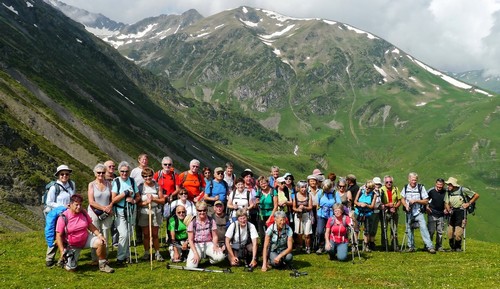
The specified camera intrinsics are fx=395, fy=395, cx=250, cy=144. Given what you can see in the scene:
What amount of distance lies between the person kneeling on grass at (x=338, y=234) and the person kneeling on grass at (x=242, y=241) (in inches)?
173

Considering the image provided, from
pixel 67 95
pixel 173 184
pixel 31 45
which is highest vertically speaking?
pixel 31 45

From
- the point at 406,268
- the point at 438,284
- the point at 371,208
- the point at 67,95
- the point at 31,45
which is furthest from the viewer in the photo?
the point at 31,45

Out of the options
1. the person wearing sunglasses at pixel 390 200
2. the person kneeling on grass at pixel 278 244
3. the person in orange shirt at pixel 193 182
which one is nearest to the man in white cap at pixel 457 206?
the person wearing sunglasses at pixel 390 200

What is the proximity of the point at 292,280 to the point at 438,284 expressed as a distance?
19.8 feet

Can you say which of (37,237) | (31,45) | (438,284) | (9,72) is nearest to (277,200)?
(438,284)

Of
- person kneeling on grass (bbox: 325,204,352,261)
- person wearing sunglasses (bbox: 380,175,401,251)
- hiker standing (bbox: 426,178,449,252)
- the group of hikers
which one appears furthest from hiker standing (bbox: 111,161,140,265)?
hiker standing (bbox: 426,178,449,252)

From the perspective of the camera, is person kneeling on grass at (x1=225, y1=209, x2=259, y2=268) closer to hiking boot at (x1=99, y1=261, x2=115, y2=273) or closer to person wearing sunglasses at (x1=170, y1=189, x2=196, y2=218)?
person wearing sunglasses at (x1=170, y1=189, x2=196, y2=218)

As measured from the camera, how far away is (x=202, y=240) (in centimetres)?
1931

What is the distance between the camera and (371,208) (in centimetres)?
2333

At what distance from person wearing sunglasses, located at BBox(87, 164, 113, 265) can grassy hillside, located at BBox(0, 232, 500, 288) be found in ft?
6.73

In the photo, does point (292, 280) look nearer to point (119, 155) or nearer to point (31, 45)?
point (119, 155)

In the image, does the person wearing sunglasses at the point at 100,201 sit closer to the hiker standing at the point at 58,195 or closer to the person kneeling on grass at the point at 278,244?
the hiker standing at the point at 58,195

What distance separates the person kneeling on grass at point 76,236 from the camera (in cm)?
1688

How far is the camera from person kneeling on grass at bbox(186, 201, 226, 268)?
1891 cm
